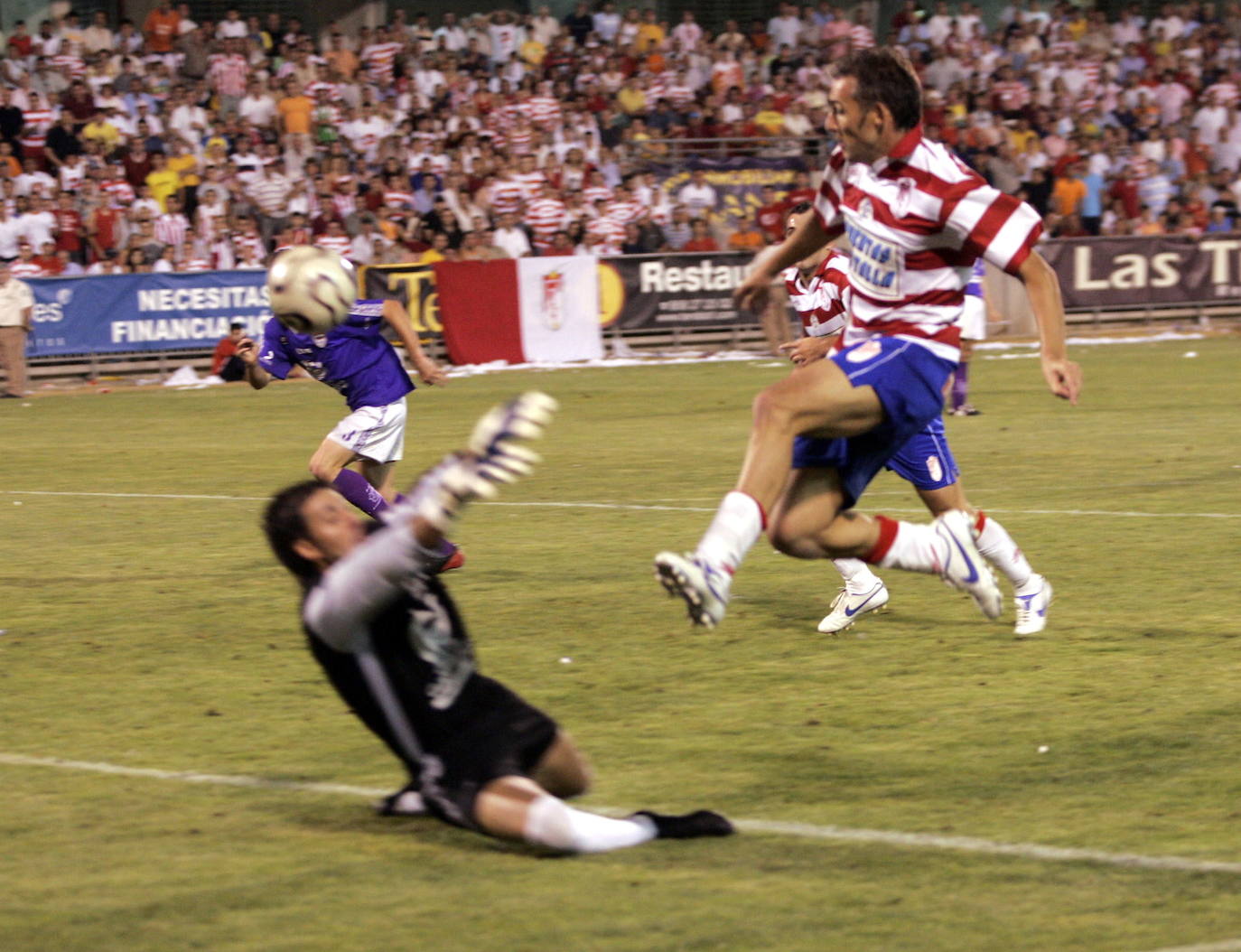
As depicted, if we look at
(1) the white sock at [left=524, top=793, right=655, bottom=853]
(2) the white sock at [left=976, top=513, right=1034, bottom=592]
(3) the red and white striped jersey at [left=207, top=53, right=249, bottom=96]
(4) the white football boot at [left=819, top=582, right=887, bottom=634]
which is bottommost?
(4) the white football boot at [left=819, top=582, right=887, bottom=634]

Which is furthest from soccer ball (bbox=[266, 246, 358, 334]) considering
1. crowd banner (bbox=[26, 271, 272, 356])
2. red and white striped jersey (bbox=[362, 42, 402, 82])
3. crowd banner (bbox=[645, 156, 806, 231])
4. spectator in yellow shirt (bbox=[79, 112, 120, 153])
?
red and white striped jersey (bbox=[362, 42, 402, 82])

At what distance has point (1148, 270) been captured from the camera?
1177 inches

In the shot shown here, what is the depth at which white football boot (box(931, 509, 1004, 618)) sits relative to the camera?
664 cm

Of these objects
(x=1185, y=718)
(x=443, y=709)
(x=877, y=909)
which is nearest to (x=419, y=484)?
(x=443, y=709)

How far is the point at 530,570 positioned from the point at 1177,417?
9.27 meters

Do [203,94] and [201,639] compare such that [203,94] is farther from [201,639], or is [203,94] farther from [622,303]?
[201,639]

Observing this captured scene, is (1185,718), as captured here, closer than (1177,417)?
Yes

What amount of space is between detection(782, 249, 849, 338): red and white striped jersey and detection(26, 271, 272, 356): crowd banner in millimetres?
15749

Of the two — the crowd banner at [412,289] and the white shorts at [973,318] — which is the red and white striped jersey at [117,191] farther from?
the white shorts at [973,318]

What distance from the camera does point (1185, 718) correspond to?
6352 mm

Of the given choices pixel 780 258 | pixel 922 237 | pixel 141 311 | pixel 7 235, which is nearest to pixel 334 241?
pixel 141 311

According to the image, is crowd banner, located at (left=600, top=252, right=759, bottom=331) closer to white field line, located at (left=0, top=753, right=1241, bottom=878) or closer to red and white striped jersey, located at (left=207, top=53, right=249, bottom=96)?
red and white striped jersey, located at (left=207, top=53, right=249, bottom=96)

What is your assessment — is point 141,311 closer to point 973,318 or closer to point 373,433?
point 973,318

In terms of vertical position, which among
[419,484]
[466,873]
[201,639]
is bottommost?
[201,639]
